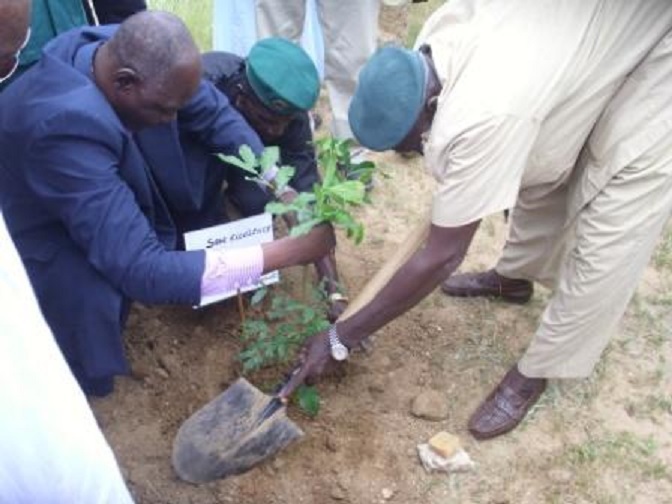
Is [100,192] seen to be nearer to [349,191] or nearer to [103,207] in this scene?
[103,207]

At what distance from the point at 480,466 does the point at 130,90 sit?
1588mm

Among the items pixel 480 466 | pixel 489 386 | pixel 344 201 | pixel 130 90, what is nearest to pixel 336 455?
pixel 480 466

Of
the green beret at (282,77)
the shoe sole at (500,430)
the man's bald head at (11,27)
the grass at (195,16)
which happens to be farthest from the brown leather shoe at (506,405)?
the grass at (195,16)

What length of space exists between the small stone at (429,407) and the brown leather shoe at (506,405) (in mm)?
102

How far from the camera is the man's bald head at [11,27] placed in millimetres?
1868

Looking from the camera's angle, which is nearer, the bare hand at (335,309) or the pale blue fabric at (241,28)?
the bare hand at (335,309)

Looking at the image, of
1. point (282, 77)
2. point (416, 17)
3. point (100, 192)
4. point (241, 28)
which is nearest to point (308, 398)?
point (100, 192)

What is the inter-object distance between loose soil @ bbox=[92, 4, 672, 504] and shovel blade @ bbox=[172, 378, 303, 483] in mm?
76

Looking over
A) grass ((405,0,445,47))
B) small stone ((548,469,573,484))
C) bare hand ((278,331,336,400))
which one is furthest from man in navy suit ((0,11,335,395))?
grass ((405,0,445,47))

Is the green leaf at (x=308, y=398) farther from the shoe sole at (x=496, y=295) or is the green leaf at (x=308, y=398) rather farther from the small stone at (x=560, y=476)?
the shoe sole at (x=496, y=295)

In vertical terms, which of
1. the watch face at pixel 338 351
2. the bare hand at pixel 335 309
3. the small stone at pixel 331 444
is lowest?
the small stone at pixel 331 444

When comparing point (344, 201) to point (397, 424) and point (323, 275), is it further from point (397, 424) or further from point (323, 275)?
point (397, 424)

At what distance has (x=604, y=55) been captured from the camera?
2201mm

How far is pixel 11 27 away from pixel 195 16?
2.82m
